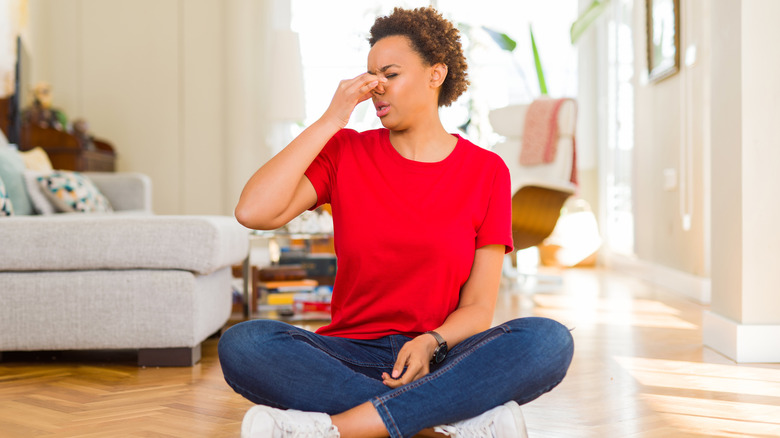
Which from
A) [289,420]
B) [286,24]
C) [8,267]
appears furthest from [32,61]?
[289,420]

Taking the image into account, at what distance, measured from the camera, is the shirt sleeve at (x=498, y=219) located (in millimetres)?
1475

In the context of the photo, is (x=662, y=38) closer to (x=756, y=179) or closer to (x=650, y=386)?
(x=756, y=179)

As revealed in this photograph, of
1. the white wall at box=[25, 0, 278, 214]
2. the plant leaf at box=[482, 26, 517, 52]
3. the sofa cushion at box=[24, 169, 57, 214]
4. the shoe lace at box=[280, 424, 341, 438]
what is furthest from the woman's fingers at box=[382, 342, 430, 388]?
the white wall at box=[25, 0, 278, 214]

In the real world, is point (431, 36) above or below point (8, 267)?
above

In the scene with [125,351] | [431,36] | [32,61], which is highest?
[32,61]

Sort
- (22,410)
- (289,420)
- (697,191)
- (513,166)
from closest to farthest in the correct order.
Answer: (289,420) → (22,410) → (697,191) → (513,166)

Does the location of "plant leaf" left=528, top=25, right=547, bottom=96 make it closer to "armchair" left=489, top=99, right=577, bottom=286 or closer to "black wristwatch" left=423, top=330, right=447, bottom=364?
"armchair" left=489, top=99, right=577, bottom=286

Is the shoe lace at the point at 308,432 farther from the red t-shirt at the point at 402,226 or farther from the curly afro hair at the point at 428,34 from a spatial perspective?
the curly afro hair at the point at 428,34

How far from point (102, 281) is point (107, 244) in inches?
4.4

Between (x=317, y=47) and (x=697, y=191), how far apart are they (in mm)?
3478

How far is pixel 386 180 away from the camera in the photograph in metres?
1.48

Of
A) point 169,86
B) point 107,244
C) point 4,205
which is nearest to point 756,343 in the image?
point 107,244

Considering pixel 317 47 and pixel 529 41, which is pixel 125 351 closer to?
pixel 317 47

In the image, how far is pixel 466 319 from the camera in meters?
1.42
